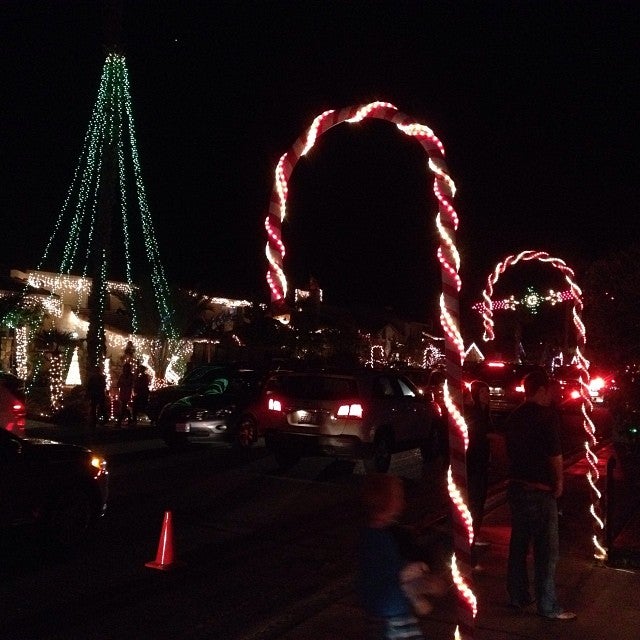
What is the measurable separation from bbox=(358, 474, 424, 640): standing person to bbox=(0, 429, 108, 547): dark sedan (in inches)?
203

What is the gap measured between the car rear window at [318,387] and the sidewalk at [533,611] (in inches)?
223

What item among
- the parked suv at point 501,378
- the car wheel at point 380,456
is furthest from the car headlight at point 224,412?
the parked suv at point 501,378

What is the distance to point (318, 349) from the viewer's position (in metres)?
40.5

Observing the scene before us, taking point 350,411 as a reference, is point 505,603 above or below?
below

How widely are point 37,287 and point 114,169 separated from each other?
33.8 feet

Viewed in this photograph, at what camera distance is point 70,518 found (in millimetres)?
9438

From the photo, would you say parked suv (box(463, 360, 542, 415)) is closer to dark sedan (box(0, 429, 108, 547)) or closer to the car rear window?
the car rear window

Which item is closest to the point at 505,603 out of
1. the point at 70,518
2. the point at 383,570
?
the point at 383,570

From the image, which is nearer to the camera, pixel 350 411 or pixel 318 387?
pixel 350 411

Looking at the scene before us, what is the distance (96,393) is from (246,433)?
493 cm

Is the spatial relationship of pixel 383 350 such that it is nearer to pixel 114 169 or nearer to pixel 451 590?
pixel 114 169

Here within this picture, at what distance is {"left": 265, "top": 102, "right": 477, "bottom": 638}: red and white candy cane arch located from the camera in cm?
538

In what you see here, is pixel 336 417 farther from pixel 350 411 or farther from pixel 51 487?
pixel 51 487

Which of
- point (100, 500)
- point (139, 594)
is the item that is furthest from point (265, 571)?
point (100, 500)
